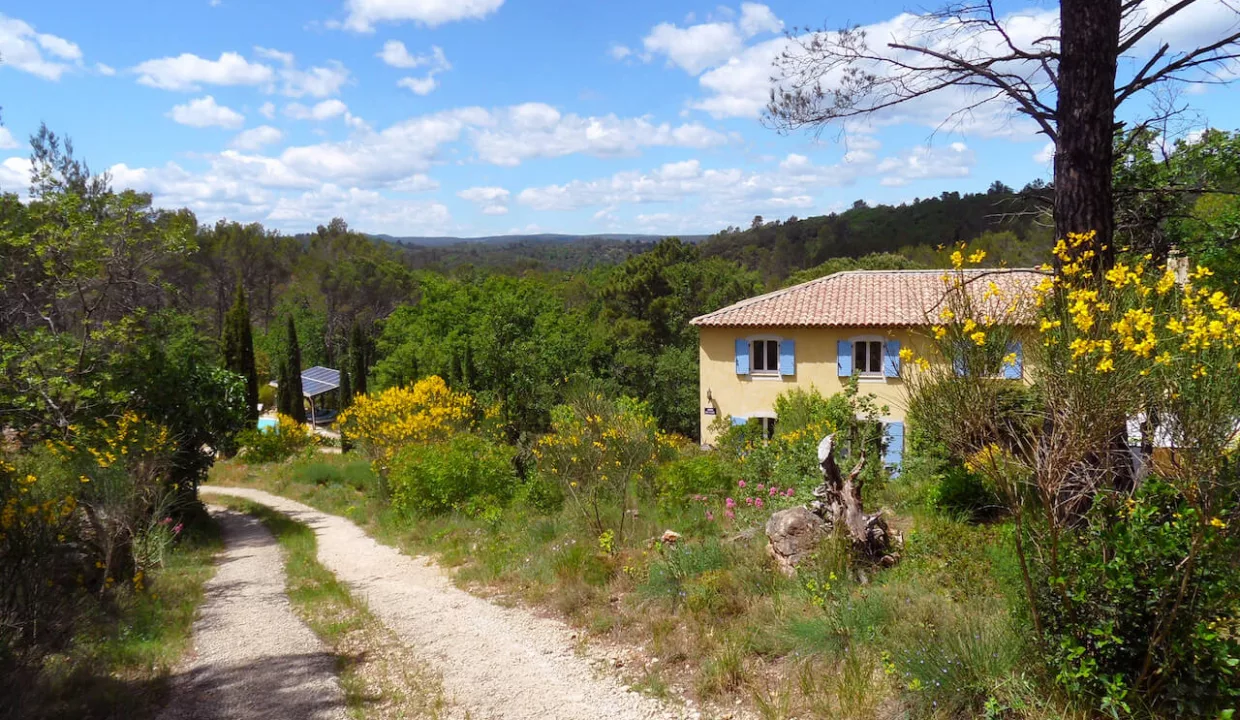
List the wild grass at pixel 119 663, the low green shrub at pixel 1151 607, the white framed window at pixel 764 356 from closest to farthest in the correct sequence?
the low green shrub at pixel 1151 607 < the wild grass at pixel 119 663 < the white framed window at pixel 764 356

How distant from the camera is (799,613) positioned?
6.14 m

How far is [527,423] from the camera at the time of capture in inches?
1041

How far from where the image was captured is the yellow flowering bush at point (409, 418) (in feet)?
57.6

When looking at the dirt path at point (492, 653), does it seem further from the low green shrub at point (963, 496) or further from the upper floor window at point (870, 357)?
the upper floor window at point (870, 357)

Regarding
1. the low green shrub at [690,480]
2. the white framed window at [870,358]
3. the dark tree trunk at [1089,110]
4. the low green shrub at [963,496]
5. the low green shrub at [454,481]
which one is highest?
the dark tree trunk at [1089,110]

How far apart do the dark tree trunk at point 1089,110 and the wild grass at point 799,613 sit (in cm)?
255

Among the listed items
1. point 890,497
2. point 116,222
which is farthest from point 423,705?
point 116,222

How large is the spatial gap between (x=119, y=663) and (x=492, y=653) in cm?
319

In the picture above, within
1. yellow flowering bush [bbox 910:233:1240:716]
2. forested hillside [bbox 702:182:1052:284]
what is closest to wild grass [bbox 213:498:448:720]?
yellow flowering bush [bbox 910:233:1240:716]

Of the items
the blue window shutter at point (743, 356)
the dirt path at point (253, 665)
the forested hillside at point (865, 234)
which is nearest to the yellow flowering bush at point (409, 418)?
the dirt path at point (253, 665)

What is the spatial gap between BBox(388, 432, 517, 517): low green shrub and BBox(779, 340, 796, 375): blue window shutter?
9.37 meters

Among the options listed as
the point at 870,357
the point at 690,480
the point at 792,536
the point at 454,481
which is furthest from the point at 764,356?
the point at 792,536

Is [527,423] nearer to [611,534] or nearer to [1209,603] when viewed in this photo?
[611,534]

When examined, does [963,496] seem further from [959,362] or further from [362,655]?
[362,655]
